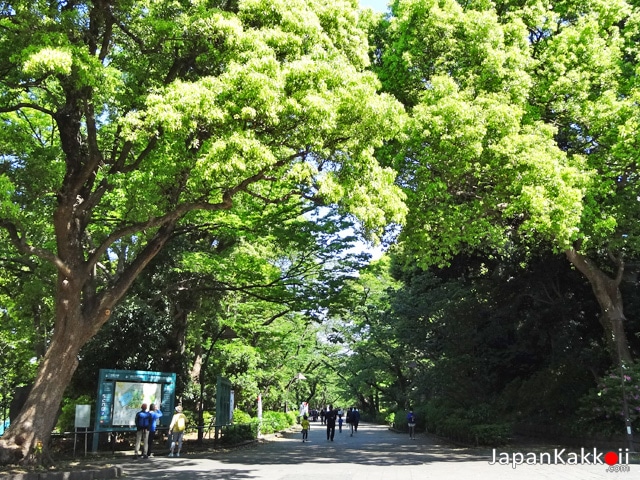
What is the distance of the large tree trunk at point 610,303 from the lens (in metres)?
16.2

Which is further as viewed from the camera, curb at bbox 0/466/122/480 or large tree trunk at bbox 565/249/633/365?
large tree trunk at bbox 565/249/633/365

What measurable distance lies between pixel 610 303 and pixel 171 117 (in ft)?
47.3

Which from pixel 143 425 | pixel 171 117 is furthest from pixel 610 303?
pixel 171 117

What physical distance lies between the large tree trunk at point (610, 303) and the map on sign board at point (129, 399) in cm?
1326

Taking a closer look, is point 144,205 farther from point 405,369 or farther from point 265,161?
point 405,369

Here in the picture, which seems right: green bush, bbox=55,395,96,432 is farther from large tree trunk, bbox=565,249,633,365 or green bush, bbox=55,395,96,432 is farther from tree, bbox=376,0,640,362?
large tree trunk, bbox=565,249,633,365

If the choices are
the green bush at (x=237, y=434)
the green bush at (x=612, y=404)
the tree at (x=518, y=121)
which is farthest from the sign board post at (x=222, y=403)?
the green bush at (x=612, y=404)

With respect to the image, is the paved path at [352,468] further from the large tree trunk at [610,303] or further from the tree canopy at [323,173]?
the large tree trunk at [610,303]

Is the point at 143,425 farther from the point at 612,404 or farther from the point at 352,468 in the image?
the point at 612,404

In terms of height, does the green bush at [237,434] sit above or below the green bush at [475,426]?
below

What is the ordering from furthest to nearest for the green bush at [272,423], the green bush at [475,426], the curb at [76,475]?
the green bush at [272,423] < the green bush at [475,426] < the curb at [76,475]

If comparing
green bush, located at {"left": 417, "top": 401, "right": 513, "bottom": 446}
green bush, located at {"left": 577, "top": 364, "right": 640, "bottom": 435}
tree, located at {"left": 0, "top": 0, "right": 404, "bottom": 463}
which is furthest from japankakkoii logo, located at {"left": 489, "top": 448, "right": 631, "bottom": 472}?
tree, located at {"left": 0, "top": 0, "right": 404, "bottom": 463}

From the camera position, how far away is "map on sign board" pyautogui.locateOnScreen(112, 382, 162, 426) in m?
15.1

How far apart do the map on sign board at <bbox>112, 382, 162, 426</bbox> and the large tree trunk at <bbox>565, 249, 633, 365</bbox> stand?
43.5 feet
